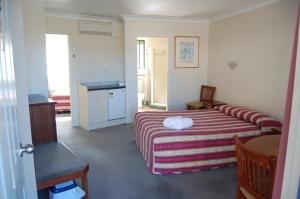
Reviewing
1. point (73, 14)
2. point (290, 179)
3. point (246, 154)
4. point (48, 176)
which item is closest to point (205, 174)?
point (246, 154)

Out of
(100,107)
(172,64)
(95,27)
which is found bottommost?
(100,107)

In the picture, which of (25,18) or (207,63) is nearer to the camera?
(25,18)

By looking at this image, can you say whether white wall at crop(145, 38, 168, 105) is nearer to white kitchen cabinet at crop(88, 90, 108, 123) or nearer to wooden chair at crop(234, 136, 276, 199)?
white kitchen cabinet at crop(88, 90, 108, 123)

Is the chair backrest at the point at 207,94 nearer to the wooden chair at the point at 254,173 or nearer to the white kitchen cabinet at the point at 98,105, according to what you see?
the white kitchen cabinet at the point at 98,105

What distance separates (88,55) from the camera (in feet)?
17.6

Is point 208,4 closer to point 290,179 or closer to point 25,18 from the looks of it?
point 25,18

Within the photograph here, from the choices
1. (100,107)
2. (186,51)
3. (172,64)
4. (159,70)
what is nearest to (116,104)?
(100,107)

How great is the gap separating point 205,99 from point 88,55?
2923mm

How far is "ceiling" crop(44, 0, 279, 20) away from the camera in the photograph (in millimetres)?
4012

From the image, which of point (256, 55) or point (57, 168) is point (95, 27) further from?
point (57, 168)

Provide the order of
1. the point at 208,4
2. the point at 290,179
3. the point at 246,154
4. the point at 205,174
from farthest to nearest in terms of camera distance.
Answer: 1. the point at 208,4
2. the point at 205,174
3. the point at 246,154
4. the point at 290,179

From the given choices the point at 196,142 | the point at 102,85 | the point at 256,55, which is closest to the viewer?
the point at 196,142

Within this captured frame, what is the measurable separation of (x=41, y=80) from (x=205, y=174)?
2.86 meters

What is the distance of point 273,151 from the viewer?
2086 mm
